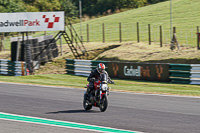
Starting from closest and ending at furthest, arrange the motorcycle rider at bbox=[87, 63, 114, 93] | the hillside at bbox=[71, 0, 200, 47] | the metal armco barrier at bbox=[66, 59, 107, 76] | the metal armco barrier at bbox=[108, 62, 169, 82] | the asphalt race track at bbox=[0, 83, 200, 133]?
the asphalt race track at bbox=[0, 83, 200, 133] < the motorcycle rider at bbox=[87, 63, 114, 93] < the metal armco barrier at bbox=[108, 62, 169, 82] < the metal armco barrier at bbox=[66, 59, 107, 76] < the hillside at bbox=[71, 0, 200, 47]

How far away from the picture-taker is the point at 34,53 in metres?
34.5

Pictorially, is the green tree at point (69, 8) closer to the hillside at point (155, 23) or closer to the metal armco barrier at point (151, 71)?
the hillside at point (155, 23)

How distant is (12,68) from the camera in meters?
30.8

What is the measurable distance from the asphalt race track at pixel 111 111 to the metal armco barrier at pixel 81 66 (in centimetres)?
888

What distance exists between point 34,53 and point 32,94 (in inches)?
669

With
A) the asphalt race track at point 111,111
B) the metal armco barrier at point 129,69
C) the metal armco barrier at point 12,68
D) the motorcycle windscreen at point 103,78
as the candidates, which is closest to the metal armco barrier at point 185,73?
the metal armco barrier at point 129,69

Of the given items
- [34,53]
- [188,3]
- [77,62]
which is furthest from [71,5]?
[77,62]

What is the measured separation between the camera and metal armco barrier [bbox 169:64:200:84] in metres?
22.9

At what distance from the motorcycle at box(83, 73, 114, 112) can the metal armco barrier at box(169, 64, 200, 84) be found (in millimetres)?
10833

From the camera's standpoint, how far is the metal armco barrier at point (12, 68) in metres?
29.7

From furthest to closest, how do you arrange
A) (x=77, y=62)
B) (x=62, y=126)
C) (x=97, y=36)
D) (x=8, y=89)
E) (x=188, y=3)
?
(x=188, y=3) < (x=97, y=36) < (x=77, y=62) < (x=8, y=89) < (x=62, y=126)

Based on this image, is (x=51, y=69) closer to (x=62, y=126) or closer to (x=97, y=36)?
(x=97, y=36)

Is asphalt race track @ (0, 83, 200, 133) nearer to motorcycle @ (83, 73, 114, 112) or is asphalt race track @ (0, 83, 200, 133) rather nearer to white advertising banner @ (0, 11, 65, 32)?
motorcycle @ (83, 73, 114, 112)

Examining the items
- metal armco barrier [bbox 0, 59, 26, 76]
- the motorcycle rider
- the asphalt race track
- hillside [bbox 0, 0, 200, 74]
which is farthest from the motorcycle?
metal armco barrier [bbox 0, 59, 26, 76]
